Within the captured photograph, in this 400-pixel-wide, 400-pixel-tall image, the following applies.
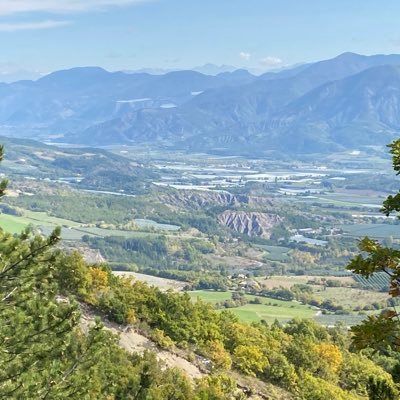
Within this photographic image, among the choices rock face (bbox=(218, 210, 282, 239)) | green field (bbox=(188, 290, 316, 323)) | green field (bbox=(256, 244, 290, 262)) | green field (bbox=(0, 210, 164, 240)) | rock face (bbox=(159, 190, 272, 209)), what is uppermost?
green field (bbox=(188, 290, 316, 323))

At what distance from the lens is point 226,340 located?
35.6m

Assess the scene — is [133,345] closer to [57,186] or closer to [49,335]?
[49,335]

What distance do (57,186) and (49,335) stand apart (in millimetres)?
186463

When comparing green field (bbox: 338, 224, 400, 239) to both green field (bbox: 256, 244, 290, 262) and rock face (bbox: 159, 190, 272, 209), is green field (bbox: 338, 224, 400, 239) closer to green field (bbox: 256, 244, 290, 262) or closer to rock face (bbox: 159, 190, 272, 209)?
green field (bbox: 256, 244, 290, 262)

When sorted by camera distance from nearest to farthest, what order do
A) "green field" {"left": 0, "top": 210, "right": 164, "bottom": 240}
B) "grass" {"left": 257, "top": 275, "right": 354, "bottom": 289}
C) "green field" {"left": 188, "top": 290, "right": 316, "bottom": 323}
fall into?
"green field" {"left": 188, "top": 290, "right": 316, "bottom": 323}, "grass" {"left": 257, "top": 275, "right": 354, "bottom": 289}, "green field" {"left": 0, "top": 210, "right": 164, "bottom": 240}

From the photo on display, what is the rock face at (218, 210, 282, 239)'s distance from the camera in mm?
153250

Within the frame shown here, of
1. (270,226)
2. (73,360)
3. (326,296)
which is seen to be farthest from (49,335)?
(270,226)

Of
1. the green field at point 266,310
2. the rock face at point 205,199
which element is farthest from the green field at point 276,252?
the rock face at point 205,199

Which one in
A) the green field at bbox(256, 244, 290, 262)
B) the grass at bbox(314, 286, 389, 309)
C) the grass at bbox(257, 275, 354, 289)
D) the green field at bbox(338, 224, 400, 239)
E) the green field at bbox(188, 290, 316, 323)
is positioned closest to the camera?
the green field at bbox(188, 290, 316, 323)

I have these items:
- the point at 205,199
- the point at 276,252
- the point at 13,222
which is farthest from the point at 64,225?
the point at 205,199

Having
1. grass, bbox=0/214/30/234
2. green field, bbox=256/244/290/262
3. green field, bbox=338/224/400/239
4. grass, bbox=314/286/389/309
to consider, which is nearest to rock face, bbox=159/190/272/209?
green field, bbox=338/224/400/239

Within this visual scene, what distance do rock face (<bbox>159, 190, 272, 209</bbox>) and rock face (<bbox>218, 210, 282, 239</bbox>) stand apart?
→ 716 inches

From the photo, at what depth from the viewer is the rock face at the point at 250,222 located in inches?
6033

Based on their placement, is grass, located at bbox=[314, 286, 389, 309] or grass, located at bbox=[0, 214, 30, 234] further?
grass, located at bbox=[0, 214, 30, 234]
